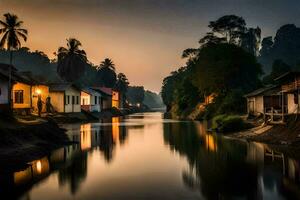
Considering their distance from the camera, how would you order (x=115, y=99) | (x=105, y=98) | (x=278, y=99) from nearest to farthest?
1. (x=278, y=99)
2. (x=105, y=98)
3. (x=115, y=99)

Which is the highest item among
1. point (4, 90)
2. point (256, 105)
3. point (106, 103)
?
point (4, 90)

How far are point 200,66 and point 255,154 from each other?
182 ft

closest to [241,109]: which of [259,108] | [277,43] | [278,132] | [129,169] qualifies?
[259,108]

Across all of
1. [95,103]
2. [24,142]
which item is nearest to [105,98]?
[95,103]

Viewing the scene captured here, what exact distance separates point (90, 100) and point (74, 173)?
75319 mm

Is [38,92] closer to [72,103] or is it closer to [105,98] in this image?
[72,103]

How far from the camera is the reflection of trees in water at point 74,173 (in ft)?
51.5

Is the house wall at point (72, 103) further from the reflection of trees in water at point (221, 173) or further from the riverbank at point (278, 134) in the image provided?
the reflection of trees in water at point (221, 173)

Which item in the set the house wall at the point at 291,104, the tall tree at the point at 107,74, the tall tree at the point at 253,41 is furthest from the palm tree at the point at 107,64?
the house wall at the point at 291,104

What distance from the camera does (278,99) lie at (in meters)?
49.7

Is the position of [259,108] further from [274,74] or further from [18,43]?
[18,43]

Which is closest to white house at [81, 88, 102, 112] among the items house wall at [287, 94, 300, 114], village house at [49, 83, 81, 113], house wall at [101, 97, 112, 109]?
house wall at [101, 97, 112, 109]

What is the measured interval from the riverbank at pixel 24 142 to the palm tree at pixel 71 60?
71.2 meters

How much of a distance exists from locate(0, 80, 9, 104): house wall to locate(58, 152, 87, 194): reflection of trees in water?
20.5 metres
